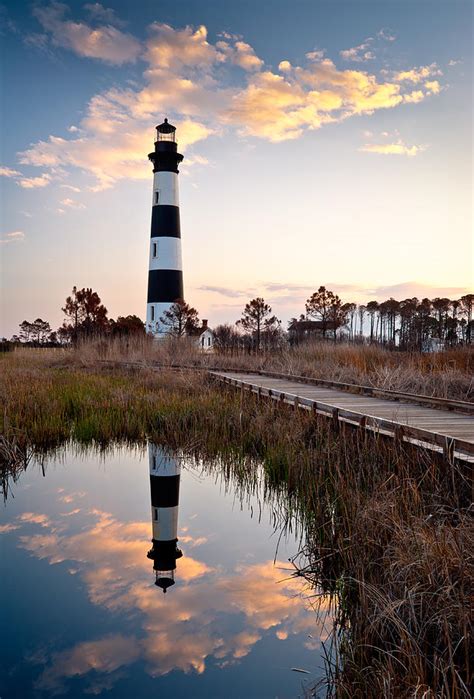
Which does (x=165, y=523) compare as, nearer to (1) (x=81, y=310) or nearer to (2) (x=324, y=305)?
(2) (x=324, y=305)

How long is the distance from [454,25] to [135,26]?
7.74 m

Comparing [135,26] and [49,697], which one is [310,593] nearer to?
[49,697]

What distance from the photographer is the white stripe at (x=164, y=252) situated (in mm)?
23234

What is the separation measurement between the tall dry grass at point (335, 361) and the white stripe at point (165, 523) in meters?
4.74

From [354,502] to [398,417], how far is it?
2159mm

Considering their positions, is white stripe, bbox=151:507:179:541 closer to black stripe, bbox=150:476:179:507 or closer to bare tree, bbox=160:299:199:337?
black stripe, bbox=150:476:179:507

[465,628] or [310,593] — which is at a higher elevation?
[465,628]

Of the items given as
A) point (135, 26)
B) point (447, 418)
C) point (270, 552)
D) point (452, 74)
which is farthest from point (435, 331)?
point (270, 552)

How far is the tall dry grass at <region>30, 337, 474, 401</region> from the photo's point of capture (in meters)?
8.55

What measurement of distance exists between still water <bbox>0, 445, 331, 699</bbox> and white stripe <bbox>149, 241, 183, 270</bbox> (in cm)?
1855

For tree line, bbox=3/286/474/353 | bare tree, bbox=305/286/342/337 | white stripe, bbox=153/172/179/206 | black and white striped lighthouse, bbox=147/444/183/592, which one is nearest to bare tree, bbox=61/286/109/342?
tree line, bbox=3/286/474/353

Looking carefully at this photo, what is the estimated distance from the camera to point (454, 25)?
33.3 feet

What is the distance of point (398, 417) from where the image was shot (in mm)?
5797

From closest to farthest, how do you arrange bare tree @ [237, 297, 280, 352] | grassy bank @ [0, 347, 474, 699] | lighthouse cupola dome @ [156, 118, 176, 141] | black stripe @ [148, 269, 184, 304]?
1. grassy bank @ [0, 347, 474, 699]
2. black stripe @ [148, 269, 184, 304]
3. lighthouse cupola dome @ [156, 118, 176, 141]
4. bare tree @ [237, 297, 280, 352]
